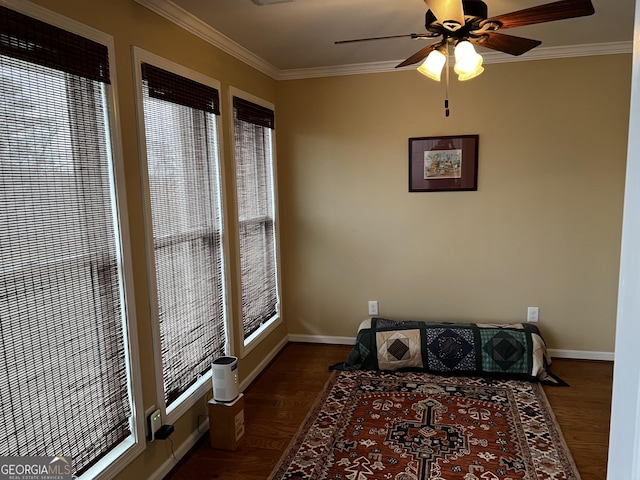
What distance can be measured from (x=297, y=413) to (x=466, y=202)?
84.3 inches

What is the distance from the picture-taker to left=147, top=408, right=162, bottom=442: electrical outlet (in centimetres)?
225

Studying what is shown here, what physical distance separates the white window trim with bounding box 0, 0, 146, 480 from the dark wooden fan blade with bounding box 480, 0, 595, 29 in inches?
66.1

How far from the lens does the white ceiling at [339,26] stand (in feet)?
8.07

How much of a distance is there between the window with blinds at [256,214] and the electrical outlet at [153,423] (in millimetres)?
1085

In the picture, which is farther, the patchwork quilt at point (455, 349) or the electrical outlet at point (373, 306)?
the electrical outlet at point (373, 306)

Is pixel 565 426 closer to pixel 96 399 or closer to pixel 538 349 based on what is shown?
pixel 538 349

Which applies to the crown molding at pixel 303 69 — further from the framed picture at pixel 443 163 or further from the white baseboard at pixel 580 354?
the white baseboard at pixel 580 354

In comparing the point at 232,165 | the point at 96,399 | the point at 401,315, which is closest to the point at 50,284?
the point at 96,399

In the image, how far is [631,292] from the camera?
568 millimetres

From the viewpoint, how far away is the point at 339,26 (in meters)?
2.79

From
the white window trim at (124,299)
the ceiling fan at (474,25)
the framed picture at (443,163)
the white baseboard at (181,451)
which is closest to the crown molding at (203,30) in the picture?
the white window trim at (124,299)

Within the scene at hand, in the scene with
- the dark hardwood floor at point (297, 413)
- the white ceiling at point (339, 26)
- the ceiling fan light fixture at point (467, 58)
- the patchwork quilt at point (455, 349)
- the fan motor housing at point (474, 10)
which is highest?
the white ceiling at point (339, 26)

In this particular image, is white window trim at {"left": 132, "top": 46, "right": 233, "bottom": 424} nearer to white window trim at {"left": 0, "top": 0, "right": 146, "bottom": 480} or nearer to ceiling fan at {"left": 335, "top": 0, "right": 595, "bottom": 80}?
white window trim at {"left": 0, "top": 0, "right": 146, "bottom": 480}

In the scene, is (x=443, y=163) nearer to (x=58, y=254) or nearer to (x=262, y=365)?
(x=262, y=365)
